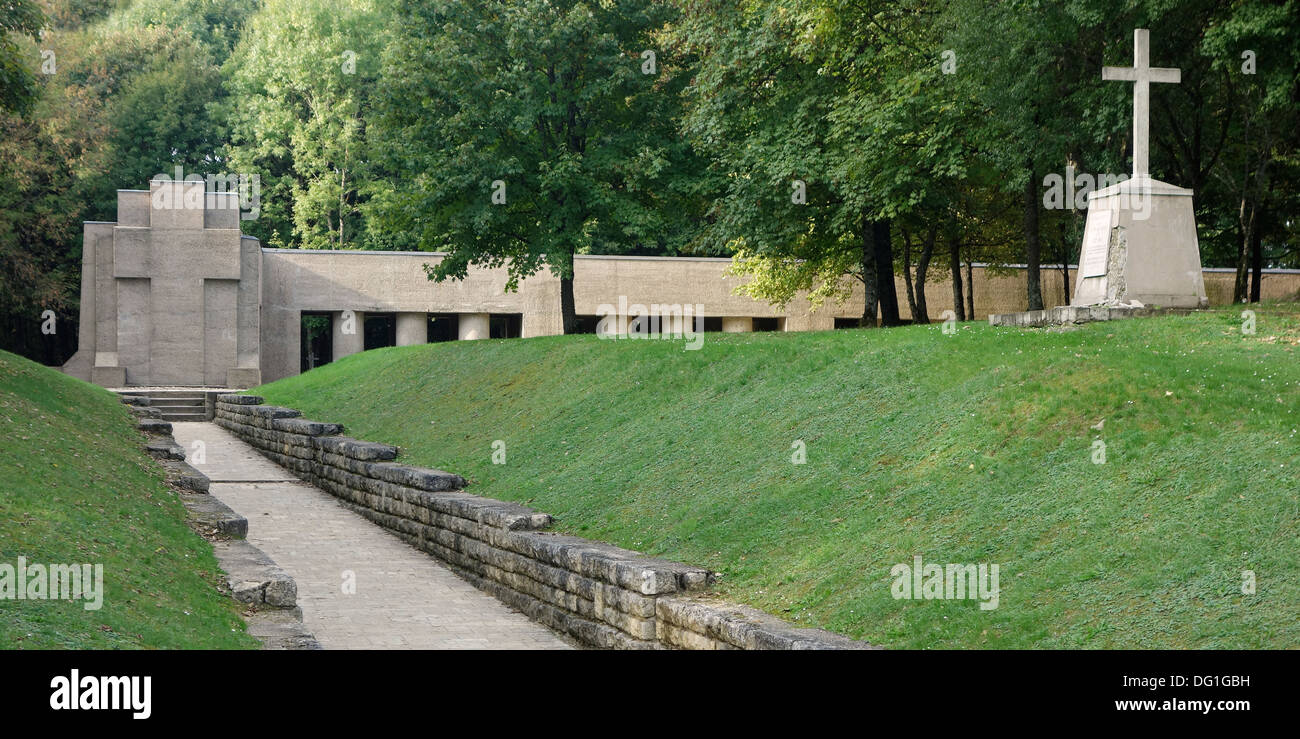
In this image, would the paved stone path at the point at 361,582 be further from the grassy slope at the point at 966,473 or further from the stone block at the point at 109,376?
the stone block at the point at 109,376

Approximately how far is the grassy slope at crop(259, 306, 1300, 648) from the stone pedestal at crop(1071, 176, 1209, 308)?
119cm

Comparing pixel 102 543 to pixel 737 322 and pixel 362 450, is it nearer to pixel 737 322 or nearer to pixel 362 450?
pixel 362 450

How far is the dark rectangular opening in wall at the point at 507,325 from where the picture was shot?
138 ft

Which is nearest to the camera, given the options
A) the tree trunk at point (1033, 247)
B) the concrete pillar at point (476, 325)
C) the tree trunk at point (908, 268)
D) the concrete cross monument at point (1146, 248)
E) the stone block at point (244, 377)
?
the concrete cross monument at point (1146, 248)

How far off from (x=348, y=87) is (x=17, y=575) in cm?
4451

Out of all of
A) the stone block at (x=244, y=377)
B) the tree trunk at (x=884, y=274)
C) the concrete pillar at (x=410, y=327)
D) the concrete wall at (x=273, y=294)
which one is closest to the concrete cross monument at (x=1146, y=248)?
the tree trunk at (x=884, y=274)

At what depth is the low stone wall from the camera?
350 inches

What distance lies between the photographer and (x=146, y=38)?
51.6 metres

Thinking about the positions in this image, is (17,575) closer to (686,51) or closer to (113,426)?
(113,426)

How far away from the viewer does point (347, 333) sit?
1574 inches

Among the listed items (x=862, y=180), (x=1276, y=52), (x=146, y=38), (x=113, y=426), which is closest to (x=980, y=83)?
(x=862, y=180)

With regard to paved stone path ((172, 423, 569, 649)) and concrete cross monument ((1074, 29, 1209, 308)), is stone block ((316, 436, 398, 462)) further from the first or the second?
concrete cross monument ((1074, 29, 1209, 308))

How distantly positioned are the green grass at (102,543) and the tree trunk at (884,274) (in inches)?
619

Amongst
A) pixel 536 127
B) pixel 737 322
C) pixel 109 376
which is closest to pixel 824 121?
pixel 536 127
